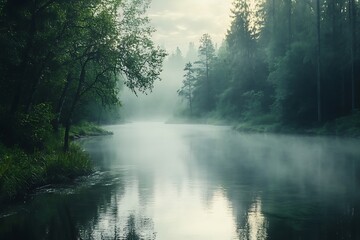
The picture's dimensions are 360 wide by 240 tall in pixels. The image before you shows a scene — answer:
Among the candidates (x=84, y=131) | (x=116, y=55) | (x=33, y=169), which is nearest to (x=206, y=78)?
(x=84, y=131)

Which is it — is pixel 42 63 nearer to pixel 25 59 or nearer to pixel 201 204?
pixel 25 59

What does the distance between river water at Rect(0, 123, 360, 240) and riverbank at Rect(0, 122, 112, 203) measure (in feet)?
2.02

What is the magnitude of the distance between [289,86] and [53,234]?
170 feet

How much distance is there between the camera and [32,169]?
20.9 m

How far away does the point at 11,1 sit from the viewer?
76.4 feet

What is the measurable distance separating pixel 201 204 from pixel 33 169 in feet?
27.1

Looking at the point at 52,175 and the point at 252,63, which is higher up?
the point at 252,63

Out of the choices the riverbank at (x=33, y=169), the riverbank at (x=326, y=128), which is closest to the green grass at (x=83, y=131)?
the riverbank at (x=326, y=128)

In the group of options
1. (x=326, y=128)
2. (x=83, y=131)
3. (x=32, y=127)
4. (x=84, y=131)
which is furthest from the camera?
(x=84, y=131)

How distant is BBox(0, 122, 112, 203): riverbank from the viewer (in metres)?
17.5

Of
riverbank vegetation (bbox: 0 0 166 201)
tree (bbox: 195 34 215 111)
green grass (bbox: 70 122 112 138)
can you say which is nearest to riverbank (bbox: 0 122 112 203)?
riverbank vegetation (bbox: 0 0 166 201)

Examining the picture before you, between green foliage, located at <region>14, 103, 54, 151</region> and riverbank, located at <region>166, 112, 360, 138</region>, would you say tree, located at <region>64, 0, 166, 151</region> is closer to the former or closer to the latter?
green foliage, located at <region>14, 103, 54, 151</region>

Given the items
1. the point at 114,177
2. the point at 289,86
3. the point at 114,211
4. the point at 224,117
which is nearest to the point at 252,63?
the point at 224,117

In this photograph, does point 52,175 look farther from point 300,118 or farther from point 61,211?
point 300,118
